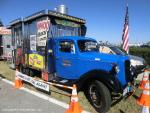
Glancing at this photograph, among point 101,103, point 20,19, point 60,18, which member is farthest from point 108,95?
point 20,19

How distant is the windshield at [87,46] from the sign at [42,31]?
1855mm

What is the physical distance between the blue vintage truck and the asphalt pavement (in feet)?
3.87

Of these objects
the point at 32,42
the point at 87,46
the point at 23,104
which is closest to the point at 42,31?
the point at 32,42

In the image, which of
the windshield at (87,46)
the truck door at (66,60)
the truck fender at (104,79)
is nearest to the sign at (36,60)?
the truck door at (66,60)

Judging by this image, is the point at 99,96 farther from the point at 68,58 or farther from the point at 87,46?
the point at 87,46

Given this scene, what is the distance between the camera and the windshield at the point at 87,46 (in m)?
8.30

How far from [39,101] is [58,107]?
946 millimetres

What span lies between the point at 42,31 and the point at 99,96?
4.39 m

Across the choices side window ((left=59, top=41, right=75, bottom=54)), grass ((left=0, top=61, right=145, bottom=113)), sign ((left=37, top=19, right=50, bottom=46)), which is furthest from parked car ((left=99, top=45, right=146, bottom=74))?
side window ((left=59, top=41, right=75, bottom=54))

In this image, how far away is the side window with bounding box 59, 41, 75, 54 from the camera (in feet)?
27.2

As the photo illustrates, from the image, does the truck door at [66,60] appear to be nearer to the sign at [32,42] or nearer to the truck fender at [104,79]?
the truck fender at [104,79]

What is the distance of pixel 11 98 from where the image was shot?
7973 mm

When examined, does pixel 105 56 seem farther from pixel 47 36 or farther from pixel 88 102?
pixel 47 36

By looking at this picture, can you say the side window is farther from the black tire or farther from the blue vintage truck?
the black tire
